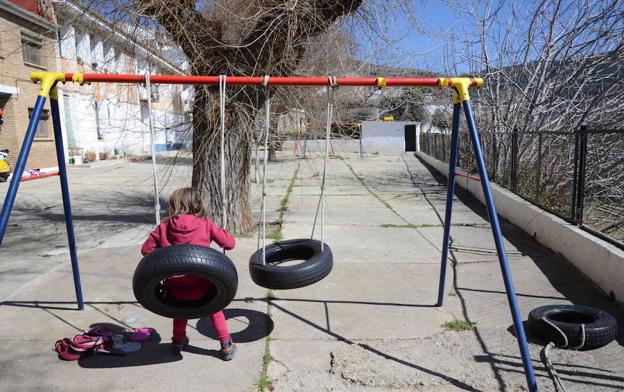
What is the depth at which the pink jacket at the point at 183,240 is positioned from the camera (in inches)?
126

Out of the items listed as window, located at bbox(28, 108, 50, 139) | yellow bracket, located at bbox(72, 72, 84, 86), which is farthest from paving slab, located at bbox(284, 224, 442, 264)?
window, located at bbox(28, 108, 50, 139)

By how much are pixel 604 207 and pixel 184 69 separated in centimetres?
632

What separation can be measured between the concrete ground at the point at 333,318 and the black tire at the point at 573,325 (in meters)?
0.08

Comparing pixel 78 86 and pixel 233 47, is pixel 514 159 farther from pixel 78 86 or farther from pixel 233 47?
pixel 78 86

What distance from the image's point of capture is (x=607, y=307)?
427 cm

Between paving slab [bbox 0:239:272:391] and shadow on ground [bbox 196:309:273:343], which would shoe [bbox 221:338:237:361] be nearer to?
paving slab [bbox 0:239:272:391]

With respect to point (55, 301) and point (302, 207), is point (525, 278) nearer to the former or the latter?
point (55, 301)

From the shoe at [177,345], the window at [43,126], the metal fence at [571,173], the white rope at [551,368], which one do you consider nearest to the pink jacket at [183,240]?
the shoe at [177,345]

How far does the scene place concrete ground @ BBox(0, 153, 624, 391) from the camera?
3.14 metres

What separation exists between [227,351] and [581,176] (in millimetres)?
4332

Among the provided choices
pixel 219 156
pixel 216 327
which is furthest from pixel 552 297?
pixel 219 156

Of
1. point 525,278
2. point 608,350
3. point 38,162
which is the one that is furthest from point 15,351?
point 38,162

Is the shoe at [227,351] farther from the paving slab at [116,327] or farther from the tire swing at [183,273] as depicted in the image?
the tire swing at [183,273]

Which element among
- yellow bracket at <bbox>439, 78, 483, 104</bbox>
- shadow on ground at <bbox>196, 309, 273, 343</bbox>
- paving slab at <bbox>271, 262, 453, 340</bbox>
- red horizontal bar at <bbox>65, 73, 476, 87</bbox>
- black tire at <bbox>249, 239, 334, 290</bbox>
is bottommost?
paving slab at <bbox>271, 262, 453, 340</bbox>
